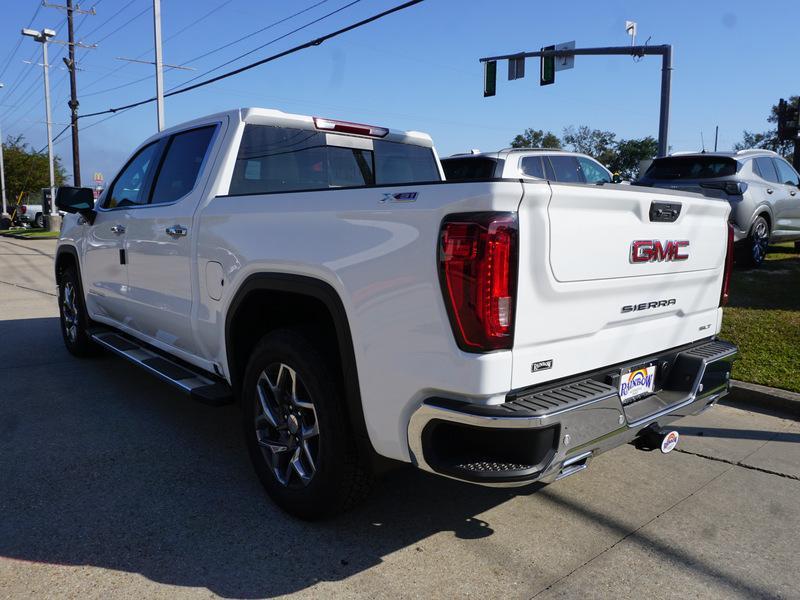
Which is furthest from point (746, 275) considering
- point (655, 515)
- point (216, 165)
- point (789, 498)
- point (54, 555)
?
point (54, 555)

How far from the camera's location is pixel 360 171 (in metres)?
4.47

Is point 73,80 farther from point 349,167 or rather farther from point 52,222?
point 349,167

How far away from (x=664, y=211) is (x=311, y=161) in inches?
88.8

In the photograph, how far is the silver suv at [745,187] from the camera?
927 cm

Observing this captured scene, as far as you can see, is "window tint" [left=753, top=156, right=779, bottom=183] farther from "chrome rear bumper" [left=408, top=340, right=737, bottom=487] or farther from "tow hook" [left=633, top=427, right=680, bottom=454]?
"chrome rear bumper" [left=408, top=340, right=737, bottom=487]

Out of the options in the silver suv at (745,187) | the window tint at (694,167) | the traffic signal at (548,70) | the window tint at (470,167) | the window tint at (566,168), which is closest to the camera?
the silver suv at (745,187)

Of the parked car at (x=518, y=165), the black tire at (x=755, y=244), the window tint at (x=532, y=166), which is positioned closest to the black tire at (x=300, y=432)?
the parked car at (x=518, y=165)

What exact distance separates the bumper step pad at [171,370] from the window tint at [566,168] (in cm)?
751

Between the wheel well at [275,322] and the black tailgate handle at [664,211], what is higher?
the black tailgate handle at [664,211]

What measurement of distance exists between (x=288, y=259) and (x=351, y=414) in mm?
779

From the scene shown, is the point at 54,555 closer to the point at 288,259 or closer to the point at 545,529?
the point at 288,259

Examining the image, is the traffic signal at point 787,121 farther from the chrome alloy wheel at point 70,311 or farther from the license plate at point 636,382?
the chrome alloy wheel at point 70,311

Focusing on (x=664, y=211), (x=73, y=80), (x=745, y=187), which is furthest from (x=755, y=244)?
(x=73, y=80)

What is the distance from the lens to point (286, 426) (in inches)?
127
